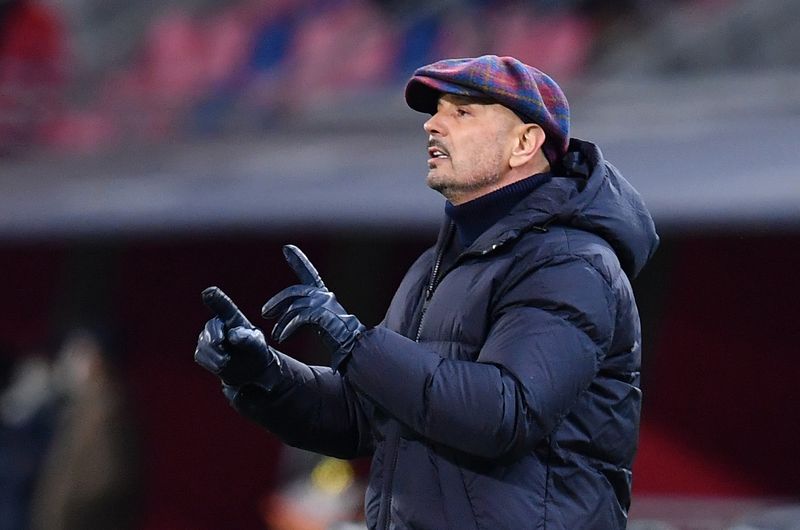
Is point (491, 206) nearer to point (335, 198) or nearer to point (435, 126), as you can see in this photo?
point (435, 126)

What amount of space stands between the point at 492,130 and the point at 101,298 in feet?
21.4

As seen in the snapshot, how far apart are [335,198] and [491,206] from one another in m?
4.53

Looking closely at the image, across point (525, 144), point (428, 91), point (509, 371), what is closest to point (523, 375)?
point (509, 371)

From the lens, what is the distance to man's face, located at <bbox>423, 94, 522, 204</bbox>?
7.95 feet

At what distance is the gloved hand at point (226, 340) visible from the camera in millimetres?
2406

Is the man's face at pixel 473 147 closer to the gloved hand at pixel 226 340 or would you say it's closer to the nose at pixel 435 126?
the nose at pixel 435 126

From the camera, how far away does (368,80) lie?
877 cm

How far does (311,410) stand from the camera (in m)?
2.63

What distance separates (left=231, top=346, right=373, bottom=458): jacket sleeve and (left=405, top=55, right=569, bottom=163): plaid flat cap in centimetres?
51

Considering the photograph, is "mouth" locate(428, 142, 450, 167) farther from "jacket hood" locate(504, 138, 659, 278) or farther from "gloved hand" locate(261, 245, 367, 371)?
"gloved hand" locate(261, 245, 367, 371)

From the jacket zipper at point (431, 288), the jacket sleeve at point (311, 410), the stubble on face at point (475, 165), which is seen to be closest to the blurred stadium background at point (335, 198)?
A: the jacket sleeve at point (311, 410)

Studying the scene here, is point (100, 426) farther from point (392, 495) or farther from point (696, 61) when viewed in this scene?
point (392, 495)

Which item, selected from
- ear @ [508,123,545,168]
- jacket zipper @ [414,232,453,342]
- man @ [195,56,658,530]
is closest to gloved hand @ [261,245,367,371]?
man @ [195,56,658,530]

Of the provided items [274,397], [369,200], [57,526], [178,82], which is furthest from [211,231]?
[274,397]
